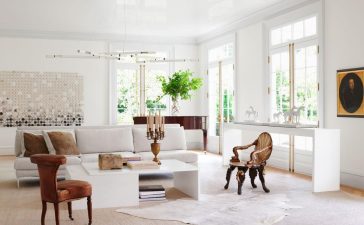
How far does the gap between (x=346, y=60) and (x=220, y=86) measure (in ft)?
15.0

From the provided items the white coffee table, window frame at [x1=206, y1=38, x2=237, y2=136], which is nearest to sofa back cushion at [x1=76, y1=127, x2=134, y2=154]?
the white coffee table

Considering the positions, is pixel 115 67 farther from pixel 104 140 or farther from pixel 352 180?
pixel 352 180

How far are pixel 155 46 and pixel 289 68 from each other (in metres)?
4.84

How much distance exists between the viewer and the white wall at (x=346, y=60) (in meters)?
6.41

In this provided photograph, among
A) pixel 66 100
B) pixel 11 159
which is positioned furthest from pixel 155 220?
pixel 66 100

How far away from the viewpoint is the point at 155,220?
4.58 metres

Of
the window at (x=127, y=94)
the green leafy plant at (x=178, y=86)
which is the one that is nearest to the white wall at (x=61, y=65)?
the window at (x=127, y=94)

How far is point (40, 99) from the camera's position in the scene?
434 inches

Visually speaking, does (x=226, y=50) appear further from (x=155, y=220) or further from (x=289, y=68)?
(x=155, y=220)

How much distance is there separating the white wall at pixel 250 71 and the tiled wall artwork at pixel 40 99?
4.18 metres

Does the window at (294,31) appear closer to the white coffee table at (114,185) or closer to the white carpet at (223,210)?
the white carpet at (223,210)

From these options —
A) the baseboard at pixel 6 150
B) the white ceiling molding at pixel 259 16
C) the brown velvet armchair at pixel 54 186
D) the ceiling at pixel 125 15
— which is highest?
the ceiling at pixel 125 15

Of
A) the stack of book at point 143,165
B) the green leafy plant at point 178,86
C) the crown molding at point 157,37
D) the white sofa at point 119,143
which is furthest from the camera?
the green leafy plant at point 178,86

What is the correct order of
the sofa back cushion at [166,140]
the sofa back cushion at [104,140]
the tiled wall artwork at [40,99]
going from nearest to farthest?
the sofa back cushion at [104,140], the sofa back cushion at [166,140], the tiled wall artwork at [40,99]
